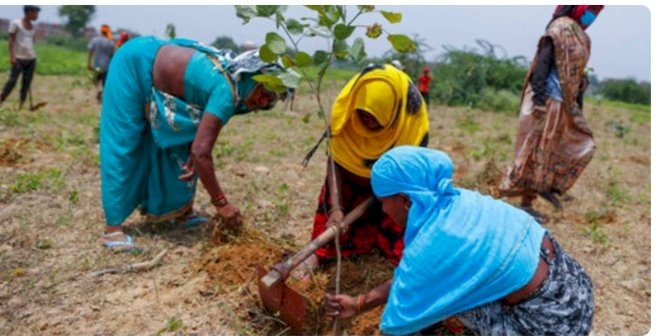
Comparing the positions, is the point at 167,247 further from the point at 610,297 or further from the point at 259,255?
the point at 610,297

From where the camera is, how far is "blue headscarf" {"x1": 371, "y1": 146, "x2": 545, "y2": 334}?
173 cm

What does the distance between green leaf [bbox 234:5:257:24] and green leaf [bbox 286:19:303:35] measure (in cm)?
14

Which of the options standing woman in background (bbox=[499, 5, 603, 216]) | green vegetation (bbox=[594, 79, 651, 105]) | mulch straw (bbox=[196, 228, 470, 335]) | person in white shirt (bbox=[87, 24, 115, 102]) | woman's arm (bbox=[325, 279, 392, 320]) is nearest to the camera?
woman's arm (bbox=[325, 279, 392, 320])

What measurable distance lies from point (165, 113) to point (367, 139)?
109 cm

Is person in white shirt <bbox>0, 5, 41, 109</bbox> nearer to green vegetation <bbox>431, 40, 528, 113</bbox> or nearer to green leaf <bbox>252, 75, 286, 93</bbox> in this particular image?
green leaf <bbox>252, 75, 286, 93</bbox>

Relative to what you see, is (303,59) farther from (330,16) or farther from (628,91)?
(628,91)

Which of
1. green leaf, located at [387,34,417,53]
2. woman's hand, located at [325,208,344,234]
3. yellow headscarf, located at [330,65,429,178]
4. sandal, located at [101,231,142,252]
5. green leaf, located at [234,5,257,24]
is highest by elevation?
green leaf, located at [234,5,257,24]

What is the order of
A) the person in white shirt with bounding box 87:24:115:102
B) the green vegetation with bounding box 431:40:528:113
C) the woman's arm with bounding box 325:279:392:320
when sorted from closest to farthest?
the woman's arm with bounding box 325:279:392:320
the person in white shirt with bounding box 87:24:115:102
the green vegetation with bounding box 431:40:528:113

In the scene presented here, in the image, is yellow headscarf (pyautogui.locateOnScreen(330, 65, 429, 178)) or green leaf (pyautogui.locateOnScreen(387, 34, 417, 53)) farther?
yellow headscarf (pyautogui.locateOnScreen(330, 65, 429, 178))

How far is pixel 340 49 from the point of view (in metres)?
2.28

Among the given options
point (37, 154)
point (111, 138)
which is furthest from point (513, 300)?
point (37, 154)

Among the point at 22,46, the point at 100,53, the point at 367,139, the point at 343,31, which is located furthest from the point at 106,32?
the point at 343,31

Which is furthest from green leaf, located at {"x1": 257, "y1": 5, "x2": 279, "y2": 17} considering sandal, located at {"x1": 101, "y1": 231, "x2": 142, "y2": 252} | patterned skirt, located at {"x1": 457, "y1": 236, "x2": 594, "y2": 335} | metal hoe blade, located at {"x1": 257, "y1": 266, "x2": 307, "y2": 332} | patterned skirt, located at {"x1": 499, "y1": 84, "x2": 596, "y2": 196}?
patterned skirt, located at {"x1": 499, "y1": 84, "x2": 596, "y2": 196}

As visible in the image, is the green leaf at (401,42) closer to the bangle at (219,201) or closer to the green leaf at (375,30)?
the green leaf at (375,30)
